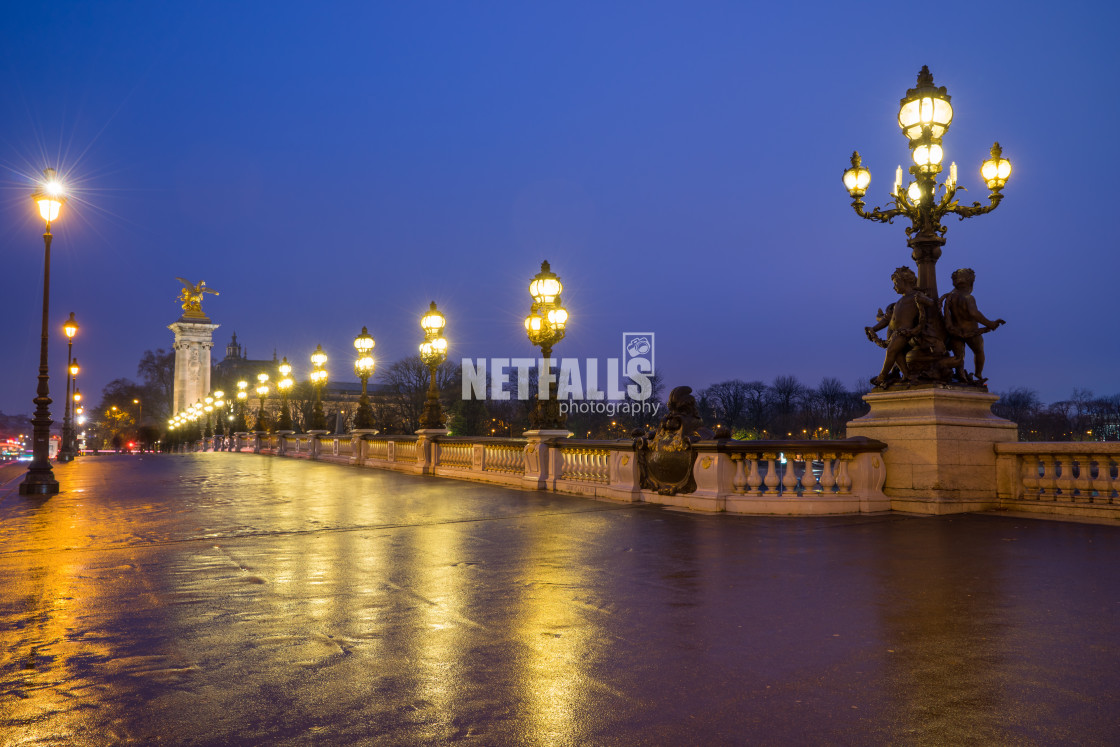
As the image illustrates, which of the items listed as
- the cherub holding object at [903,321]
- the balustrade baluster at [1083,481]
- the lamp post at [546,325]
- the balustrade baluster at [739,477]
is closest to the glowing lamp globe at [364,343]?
the lamp post at [546,325]

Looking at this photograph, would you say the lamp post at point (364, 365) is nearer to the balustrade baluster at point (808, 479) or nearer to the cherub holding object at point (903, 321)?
the balustrade baluster at point (808, 479)

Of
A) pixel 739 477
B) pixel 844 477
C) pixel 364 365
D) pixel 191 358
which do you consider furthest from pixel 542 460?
pixel 191 358

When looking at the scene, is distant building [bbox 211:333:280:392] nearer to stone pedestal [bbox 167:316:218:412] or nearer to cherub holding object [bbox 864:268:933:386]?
stone pedestal [bbox 167:316:218:412]

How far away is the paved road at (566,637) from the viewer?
3.73 meters

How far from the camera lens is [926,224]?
42.9ft

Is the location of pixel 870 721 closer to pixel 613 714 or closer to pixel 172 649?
pixel 613 714

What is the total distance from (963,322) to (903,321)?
95cm

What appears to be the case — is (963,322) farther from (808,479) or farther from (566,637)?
(566,637)

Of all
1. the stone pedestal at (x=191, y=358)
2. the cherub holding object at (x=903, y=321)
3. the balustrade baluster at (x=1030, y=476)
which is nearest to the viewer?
the balustrade baluster at (x=1030, y=476)

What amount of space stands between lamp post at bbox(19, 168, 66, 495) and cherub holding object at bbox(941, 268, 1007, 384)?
60.5 ft

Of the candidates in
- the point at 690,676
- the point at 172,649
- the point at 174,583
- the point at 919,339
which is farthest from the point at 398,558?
the point at 919,339

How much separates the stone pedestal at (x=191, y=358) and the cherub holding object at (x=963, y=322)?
12658 cm

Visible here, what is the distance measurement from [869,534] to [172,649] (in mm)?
7928

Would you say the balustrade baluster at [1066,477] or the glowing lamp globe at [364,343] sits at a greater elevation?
the glowing lamp globe at [364,343]
